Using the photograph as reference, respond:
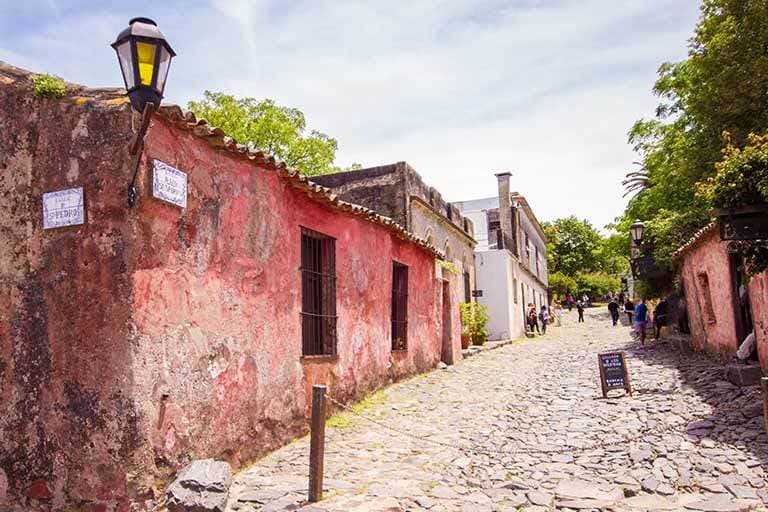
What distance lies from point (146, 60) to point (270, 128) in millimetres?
28515

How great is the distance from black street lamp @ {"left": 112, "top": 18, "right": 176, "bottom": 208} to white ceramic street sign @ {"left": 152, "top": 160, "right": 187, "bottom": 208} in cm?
→ 61

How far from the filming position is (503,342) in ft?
71.3

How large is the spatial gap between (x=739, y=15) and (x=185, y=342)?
14.6 m

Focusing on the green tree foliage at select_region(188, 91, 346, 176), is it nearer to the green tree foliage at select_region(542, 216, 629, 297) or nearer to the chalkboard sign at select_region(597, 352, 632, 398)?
the chalkboard sign at select_region(597, 352, 632, 398)

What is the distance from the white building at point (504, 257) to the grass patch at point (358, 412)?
1443cm

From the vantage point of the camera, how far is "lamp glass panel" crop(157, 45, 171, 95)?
4.41 meters

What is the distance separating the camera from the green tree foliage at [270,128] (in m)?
31.6

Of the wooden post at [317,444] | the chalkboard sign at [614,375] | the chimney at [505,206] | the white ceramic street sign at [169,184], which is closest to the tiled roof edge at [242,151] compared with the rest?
the white ceramic street sign at [169,184]

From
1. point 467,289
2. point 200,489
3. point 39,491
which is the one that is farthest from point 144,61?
point 467,289

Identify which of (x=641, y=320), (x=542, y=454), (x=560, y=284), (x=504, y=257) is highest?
(x=560, y=284)

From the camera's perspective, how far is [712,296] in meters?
12.1

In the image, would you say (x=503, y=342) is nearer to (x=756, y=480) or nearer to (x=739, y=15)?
(x=739, y=15)

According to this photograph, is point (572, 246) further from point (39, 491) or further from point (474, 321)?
point (39, 491)

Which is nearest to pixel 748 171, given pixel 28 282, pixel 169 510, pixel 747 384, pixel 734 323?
pixel 747 384
